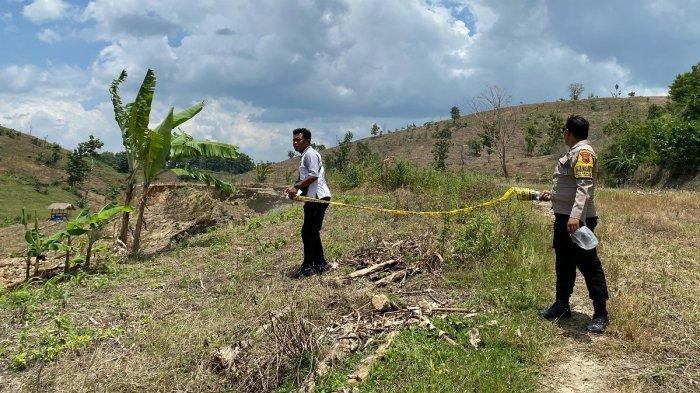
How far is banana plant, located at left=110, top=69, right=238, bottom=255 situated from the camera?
9.10 metres

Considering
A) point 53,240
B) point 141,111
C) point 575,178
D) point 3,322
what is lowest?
point 3,322

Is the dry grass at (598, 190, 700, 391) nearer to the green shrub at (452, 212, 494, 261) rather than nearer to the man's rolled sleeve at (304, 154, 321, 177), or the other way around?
the green shrub at (452, 212, 494, 261)

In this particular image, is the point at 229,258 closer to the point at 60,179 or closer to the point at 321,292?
the point at 321,292

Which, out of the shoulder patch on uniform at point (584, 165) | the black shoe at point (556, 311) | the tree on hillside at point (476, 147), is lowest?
the black shoe at point (556, 311)

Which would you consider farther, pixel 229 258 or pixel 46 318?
pixel 229 258

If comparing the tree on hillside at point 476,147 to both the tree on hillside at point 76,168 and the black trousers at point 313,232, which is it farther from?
the black trousers at point 313,232

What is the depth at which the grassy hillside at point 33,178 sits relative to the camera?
109 ft

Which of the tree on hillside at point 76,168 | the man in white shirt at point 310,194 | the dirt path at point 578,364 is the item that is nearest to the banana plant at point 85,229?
the man in white shirt at point 310,194

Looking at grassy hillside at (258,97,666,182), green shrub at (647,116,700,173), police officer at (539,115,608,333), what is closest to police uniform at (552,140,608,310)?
police officer at (539,115,608,333)

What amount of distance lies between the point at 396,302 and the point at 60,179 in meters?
43.6

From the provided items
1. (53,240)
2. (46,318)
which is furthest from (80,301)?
(53,240)

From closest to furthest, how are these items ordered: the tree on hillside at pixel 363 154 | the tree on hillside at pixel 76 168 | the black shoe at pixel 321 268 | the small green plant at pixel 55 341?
the small green plant at pixel 55 341
the black shoe at pixel 321 268
the tree on hillside at pixel 363 154
the tree on hillside at pixel 76 168

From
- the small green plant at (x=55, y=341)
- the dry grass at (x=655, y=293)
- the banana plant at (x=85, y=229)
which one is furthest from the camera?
the banana plant at (x=85, y=229)

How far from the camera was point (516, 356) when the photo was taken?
12.0ft
